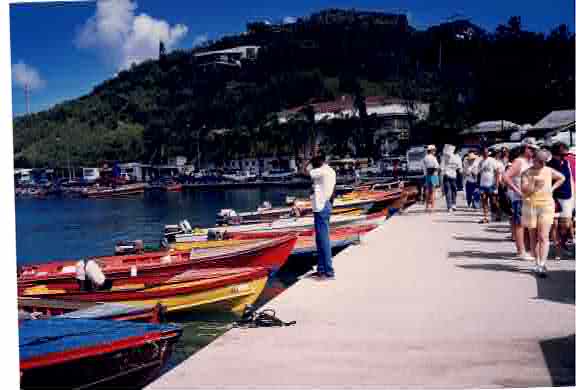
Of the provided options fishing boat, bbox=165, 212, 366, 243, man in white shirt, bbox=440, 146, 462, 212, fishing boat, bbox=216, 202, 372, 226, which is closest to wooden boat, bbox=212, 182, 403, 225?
fishing boat, bbox=216, 202, 372, 226

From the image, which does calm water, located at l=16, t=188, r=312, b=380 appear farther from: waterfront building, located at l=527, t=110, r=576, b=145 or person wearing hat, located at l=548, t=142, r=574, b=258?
waterfront building, located at l=527, t=110, r=576, b=145

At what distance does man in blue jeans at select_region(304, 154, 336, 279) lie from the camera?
764 centimetres

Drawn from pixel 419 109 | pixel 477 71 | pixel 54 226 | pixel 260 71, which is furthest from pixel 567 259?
pixel 260 71

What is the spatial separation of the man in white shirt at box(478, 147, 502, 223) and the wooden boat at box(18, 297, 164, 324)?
6.24 meters

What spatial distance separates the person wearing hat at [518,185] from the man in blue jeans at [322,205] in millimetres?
2147

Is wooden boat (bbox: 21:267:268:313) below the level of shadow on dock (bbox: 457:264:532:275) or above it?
below

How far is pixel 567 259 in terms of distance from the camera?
26.1ft

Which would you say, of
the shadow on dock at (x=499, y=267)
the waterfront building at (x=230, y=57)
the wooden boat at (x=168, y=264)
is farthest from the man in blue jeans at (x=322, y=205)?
the waterfront building at (x=230, y=57)

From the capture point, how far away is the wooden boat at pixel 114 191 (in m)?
72.4

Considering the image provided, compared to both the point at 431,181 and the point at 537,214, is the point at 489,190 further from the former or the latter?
the point at 537,214

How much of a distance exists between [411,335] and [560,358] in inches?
45.3

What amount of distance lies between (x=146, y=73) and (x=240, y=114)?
20.9 meters

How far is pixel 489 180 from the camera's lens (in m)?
11.9

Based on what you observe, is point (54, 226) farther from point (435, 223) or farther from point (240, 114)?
point (240, 114)
